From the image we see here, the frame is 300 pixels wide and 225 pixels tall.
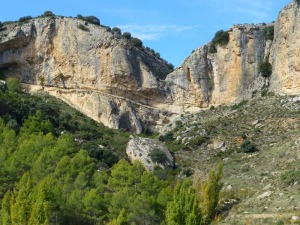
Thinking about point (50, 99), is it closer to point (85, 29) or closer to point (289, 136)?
point (85, 29)

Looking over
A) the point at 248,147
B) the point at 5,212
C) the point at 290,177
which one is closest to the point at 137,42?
the point at 248,147

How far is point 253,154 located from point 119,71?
27528mm

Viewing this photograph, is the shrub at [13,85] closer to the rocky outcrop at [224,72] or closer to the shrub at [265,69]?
the rocky outcrop at [224,72]

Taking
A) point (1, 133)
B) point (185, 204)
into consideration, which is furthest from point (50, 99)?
point (185, 204)

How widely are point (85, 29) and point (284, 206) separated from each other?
49.4m

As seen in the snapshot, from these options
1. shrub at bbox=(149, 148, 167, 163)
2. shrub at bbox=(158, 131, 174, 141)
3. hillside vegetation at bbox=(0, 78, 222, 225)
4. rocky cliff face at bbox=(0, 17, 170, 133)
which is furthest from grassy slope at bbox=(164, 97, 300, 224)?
rocky cliff face at bbox=(0, 17, 170, 133)

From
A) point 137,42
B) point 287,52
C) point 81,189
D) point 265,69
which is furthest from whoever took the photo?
point 137,42

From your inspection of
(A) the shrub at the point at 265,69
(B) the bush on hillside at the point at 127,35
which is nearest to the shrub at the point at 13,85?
(B) the bush on hillside at the point at 127,35

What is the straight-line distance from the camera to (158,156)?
207ft

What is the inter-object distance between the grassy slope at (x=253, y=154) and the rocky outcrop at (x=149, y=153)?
1.92 meters

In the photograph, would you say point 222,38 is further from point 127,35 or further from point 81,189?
point 81,189

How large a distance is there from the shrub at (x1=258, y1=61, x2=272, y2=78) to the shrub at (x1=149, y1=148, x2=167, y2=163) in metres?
20.2

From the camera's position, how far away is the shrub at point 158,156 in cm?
6297

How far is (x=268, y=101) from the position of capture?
7075 cm
